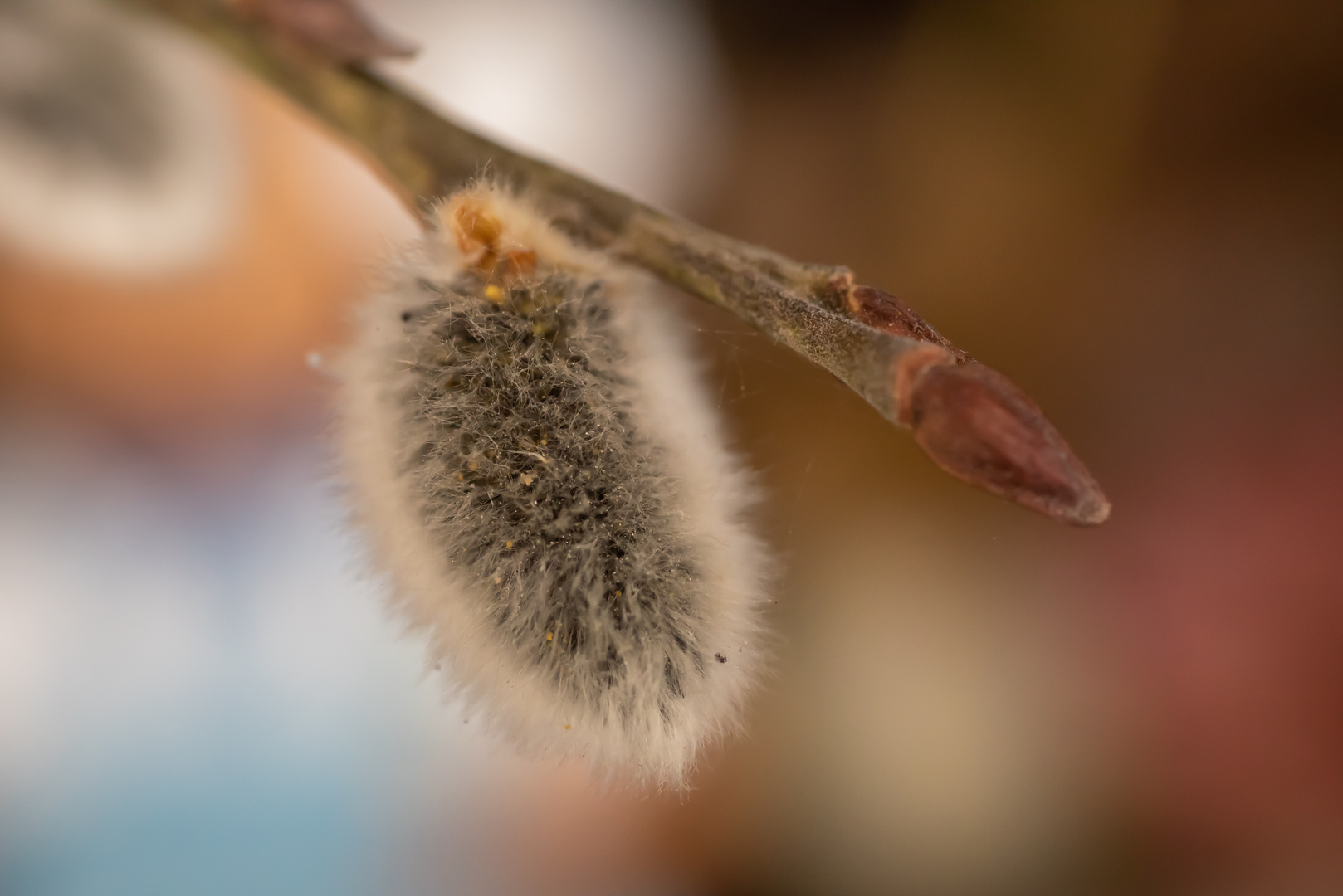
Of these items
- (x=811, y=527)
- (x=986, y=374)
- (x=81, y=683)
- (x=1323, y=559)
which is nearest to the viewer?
(x=986, y=374)

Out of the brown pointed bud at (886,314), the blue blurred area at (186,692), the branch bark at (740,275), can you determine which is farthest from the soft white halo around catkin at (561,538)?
the blue blurred area at (186,692)

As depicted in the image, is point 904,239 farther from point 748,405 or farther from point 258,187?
point 258,187

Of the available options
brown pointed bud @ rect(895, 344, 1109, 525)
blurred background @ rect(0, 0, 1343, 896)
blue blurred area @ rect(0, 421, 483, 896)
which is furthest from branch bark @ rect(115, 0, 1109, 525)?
blue blurred area @ rect(0, 421, 483, 896)

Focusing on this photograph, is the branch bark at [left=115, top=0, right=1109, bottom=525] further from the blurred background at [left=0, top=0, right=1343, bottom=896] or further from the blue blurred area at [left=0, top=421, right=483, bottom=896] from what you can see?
the blue blurred area at [left=0, top=421, right=483, bottom=896]

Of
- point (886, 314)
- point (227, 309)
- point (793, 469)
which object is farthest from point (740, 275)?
point (227, 309)

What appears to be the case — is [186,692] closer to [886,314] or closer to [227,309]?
[227,309]

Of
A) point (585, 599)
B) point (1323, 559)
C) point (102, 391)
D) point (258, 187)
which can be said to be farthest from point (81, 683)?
point (1323, 559)

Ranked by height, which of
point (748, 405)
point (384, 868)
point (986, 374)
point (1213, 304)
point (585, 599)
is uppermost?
point (1213, 304)
